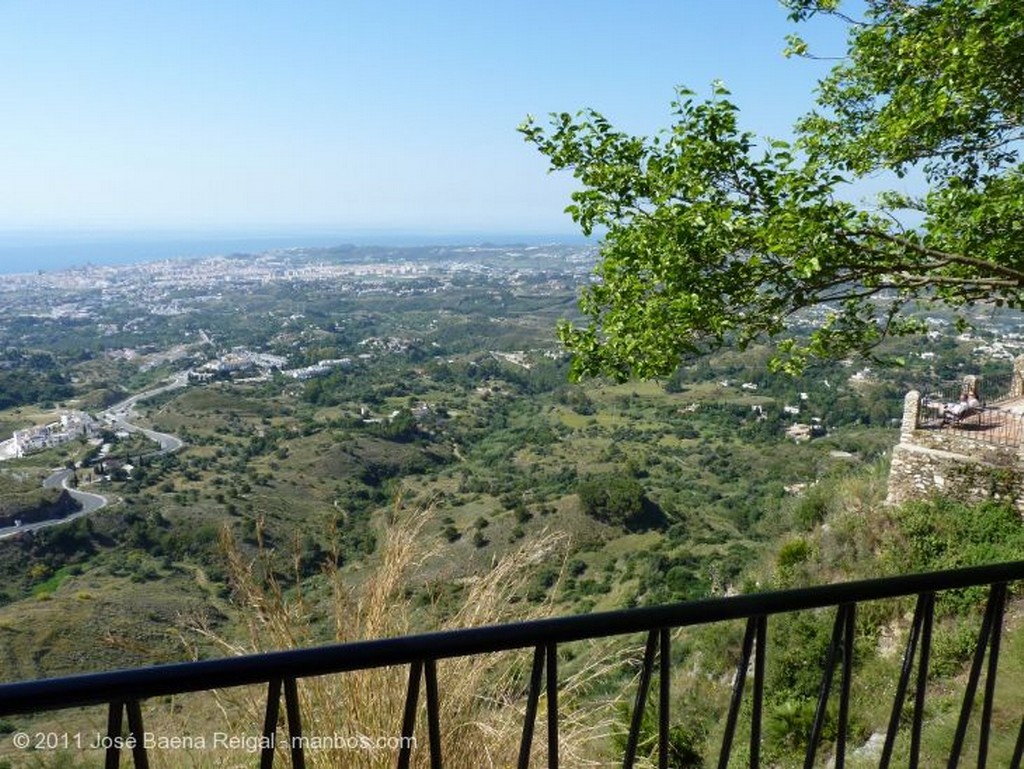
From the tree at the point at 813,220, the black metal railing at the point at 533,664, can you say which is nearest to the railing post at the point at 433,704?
the black metal railing at the point at 533,664

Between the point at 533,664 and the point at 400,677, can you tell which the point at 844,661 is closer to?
the point at 533,664

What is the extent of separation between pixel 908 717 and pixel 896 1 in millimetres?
5414

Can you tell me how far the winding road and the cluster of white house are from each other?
1939 millimetres

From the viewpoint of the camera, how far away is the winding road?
29.1m

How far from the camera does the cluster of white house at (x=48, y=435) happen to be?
43.7 metres

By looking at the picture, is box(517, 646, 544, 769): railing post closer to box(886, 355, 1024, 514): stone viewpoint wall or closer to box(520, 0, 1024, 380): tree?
box(520, 0, 1024, 380): tree

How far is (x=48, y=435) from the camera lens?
46125mm

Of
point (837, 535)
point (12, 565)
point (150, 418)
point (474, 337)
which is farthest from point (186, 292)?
point (837, 535)

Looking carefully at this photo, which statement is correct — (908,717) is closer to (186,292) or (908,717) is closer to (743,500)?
(743,500)

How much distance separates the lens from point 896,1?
189 inches

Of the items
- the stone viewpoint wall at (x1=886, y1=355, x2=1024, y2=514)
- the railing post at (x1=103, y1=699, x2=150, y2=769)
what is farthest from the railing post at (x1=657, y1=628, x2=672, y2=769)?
the stone viewpoint wall at (x1=886, y1=355, x2=1024, y2=514)

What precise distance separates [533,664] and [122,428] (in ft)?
178

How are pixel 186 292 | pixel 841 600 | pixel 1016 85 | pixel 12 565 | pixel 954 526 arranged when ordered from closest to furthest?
pixel 841 600 → pixel 1016 85 → pixel 954 526 → pixel 12 565 → pixel 186 292

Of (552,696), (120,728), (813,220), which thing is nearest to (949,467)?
(813,220)
